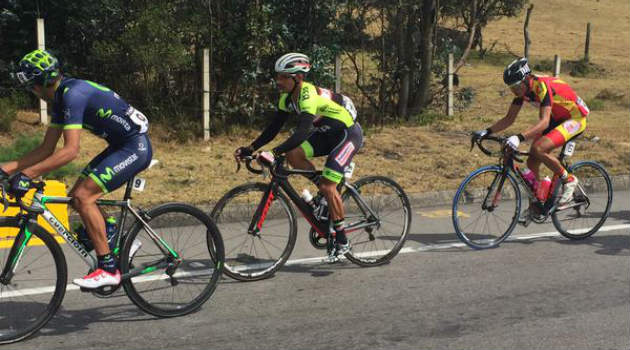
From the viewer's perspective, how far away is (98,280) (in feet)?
16.2

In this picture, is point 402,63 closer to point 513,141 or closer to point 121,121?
point 513,141

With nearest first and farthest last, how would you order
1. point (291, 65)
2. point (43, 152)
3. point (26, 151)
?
1. point (43, 152)
2. point (291, 65)
3. point (26, 151)

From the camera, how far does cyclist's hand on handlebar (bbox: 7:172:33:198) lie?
15.0 ft

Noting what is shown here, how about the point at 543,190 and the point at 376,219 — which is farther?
the point at 543,190

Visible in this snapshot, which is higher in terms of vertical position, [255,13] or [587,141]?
[255,13]

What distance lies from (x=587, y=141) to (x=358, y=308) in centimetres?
946

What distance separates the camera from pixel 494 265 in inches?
268

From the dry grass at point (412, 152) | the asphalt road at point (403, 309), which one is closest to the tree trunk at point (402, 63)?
the dry grass at point (412, 152)

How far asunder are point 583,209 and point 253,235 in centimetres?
395

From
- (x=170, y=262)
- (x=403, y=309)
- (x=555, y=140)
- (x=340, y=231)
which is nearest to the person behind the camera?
(x=170, y=262)

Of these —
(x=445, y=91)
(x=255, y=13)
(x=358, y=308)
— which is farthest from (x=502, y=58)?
(x=358, y=308)

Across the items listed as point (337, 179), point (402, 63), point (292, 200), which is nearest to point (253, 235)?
point (292, 200)

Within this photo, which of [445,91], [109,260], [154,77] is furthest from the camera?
[445,91]

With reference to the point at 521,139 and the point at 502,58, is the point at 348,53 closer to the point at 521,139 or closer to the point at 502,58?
the point at 521,139
